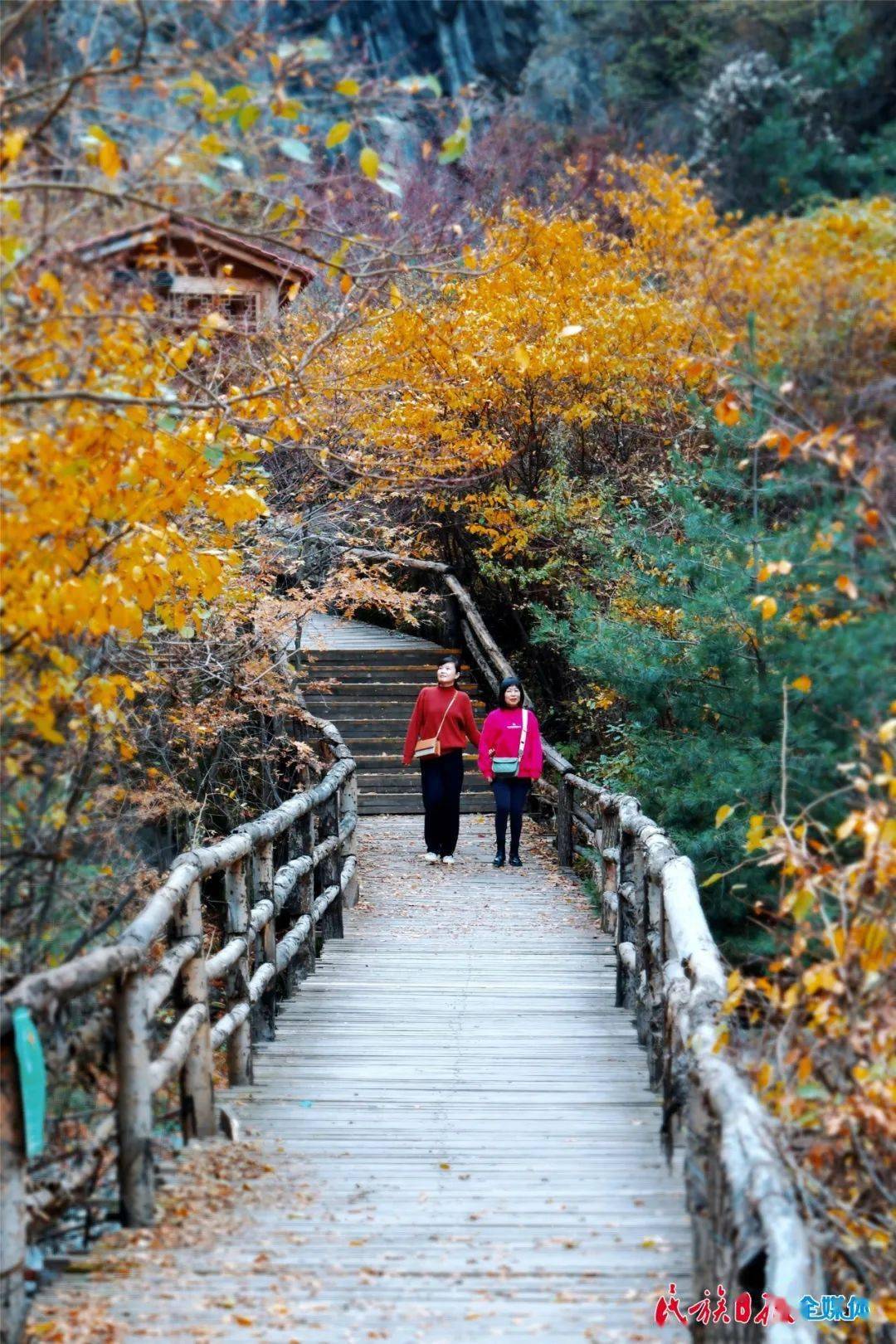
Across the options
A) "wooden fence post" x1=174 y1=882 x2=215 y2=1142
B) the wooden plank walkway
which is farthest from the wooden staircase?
"wooden fence post" x1=174 y1=882 x2=215 y2=1142

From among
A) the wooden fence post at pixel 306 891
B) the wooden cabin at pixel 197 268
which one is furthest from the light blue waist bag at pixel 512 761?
A: the wooden cabin at pixel 197 268

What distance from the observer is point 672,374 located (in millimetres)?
13562

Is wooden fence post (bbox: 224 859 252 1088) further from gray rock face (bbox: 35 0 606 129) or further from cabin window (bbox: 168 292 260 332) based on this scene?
gray rock face (bbox: 35 0 606 129)

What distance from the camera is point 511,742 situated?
10953mm

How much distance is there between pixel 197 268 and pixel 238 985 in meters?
7.97

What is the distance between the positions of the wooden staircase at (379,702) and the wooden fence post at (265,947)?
21.4ft

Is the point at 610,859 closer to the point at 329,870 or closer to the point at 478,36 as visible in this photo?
the point at 329,870

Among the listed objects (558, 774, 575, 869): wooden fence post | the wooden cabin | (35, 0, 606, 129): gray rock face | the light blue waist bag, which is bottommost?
(558, 774, 575, 869): wooden fence post

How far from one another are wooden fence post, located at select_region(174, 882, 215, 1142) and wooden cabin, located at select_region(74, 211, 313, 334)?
2151mm

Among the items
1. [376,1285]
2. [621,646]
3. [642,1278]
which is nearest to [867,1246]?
[642,1278]

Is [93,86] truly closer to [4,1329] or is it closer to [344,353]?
[4,1329]

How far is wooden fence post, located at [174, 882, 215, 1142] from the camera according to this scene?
488 cm

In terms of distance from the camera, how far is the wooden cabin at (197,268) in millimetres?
4297

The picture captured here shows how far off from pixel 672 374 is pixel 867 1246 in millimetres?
11030
